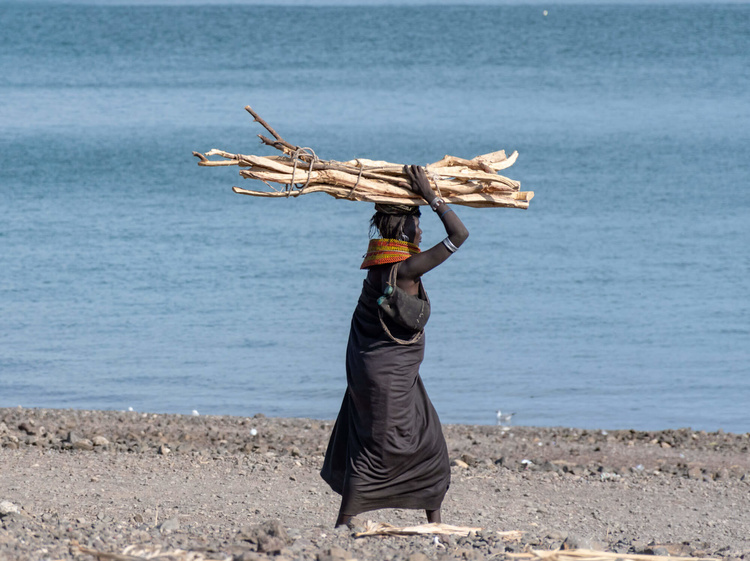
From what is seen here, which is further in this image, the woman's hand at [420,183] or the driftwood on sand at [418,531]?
the woman's hand at [420,183]

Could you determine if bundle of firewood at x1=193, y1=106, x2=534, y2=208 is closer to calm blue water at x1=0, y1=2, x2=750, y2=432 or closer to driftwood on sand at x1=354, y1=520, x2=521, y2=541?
driftwood on sand at x1=354, y1=520, x2=521, y2=541

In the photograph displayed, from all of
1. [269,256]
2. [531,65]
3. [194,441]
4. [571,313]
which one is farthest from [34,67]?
[194,441]

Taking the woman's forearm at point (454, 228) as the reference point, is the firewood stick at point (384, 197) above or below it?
above

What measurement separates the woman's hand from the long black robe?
0.55m

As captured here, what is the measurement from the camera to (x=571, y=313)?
1431 centimetres

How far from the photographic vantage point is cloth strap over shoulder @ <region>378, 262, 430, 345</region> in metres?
5.06

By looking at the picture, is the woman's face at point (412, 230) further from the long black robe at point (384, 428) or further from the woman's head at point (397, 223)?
the long black robe at point (384, 428)

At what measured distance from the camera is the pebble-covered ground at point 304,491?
4.61 m

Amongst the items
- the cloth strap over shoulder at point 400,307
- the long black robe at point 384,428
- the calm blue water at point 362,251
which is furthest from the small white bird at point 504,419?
the cloth strap over shoulder at point 400,307

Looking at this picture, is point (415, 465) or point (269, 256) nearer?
point (415, 465)

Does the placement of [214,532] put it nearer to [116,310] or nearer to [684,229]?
[116,310]

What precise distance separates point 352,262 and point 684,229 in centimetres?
703

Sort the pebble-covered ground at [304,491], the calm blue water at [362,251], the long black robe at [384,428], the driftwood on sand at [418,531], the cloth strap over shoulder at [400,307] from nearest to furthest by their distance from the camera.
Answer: the pebble-covered ground at [304,491]
the driftwood on sand at [418,531]
the cloth strap over shoulder at [400,307]
the long black robe at [384,428]
the calm blue water at [362,251]

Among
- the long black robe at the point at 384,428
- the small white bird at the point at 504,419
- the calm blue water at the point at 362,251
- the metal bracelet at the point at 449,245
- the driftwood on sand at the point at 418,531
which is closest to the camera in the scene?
A: the driftwood on sand at the point at 418,531
